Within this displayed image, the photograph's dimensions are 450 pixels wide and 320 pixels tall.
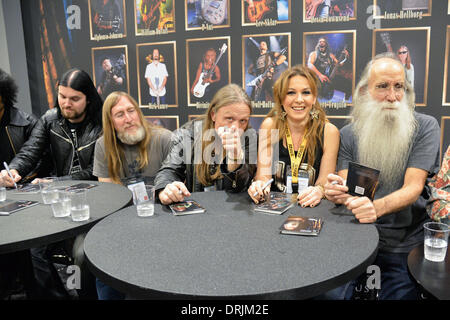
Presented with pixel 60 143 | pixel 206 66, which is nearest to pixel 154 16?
pixel 206 66

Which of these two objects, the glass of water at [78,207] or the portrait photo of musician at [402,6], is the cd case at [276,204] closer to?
the glass of water at [78,207]

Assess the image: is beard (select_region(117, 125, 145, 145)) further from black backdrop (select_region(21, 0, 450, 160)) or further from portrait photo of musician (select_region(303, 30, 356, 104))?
portrait photo of musician (select_region(303, 30, 356, 104))

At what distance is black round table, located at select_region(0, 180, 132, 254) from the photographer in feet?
5.09

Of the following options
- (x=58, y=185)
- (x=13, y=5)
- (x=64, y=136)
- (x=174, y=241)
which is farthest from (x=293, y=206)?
(x=13, y=5)

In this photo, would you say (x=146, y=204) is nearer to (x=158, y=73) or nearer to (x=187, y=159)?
(x=187, y=159)

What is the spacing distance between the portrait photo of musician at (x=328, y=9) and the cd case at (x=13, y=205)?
2836mm

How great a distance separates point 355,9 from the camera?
3.25 meters

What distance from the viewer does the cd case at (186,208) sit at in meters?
1.80

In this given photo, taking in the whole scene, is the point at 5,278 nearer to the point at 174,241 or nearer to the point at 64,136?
the point at 64,136

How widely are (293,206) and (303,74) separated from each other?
100cm

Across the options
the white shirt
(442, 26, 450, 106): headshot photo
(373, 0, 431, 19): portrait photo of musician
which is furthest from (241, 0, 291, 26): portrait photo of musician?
(442, 26, 450, 106): headshot photo

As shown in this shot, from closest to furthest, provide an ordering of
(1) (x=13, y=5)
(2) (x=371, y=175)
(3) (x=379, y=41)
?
(2) (x=371, y=175), (3) (x=379, y=41), (1) (x=13, y=5)

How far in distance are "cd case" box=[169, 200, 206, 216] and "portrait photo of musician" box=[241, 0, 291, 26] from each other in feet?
7.65

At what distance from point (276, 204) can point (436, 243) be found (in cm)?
77
